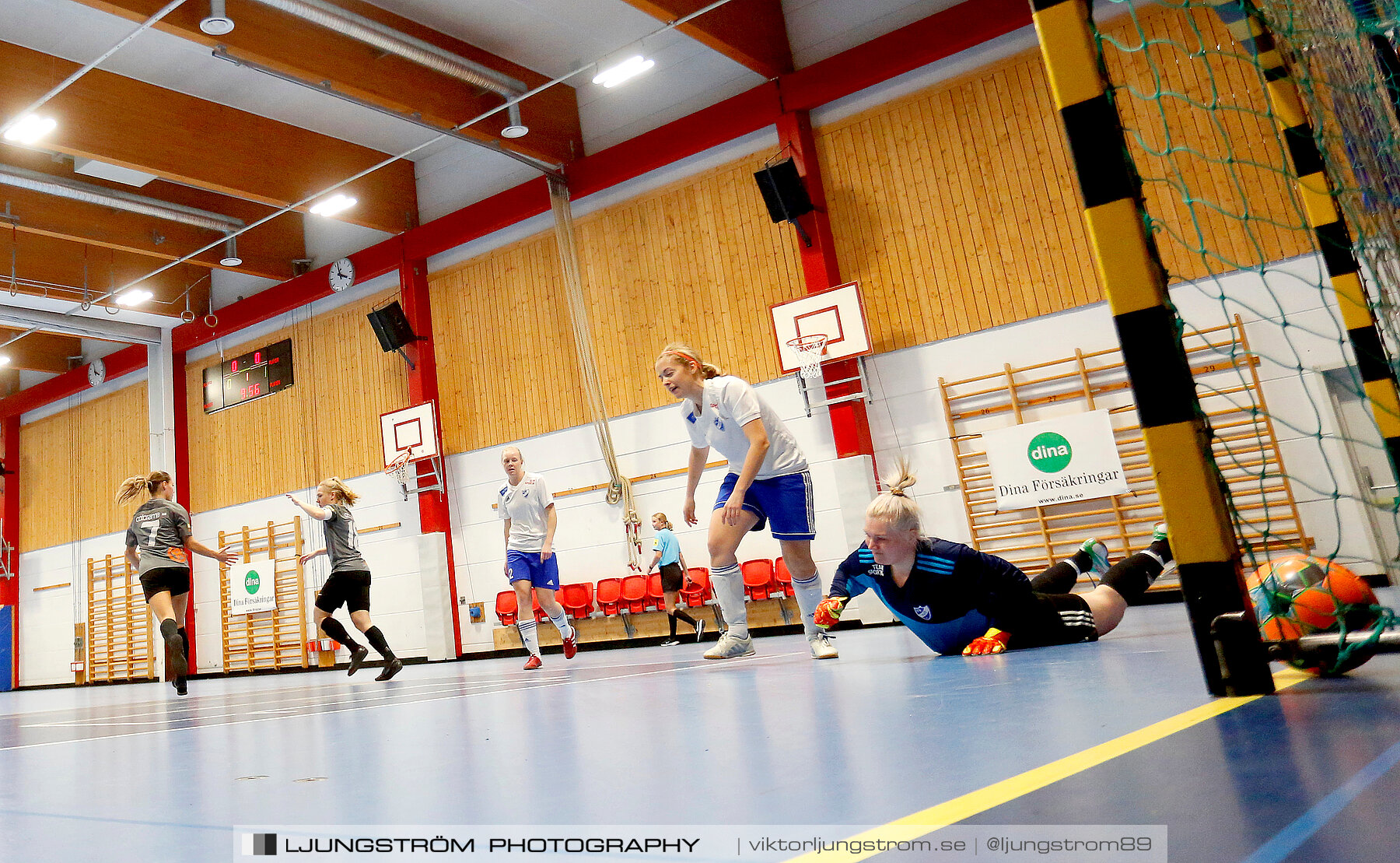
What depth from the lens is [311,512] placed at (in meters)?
6.89

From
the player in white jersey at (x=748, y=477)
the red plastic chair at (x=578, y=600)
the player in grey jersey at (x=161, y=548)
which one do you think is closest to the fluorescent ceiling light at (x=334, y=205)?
the player in grey jersey at (x=161, y=548)

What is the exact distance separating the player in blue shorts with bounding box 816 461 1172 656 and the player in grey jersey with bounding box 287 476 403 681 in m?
4.71

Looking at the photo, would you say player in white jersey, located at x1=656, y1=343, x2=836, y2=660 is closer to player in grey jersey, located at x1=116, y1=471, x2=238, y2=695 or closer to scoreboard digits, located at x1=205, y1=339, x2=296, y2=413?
player in grey jersey, located at x1=116, y1=471, x2=238, y2=695

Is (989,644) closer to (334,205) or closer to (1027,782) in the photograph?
(1027,782)

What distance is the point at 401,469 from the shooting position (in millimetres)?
12562

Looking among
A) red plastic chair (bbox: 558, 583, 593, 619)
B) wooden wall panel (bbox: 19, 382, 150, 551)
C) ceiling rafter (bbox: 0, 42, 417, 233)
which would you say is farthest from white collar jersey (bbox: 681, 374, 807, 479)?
wooden wall panel (bbox: 19, 382, 150, 551)

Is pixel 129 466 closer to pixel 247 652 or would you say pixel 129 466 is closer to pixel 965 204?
pixel 247 652

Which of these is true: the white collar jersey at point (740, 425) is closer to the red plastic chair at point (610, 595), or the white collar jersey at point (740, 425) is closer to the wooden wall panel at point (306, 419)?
the red plastic chair at point (610, 595)

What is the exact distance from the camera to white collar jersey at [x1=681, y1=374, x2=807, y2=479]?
4.40m

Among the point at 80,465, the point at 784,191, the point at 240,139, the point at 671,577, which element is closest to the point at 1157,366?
the point at 784,191

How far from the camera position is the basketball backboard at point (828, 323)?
9289 mm

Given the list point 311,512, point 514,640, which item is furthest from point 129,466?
point 311,512

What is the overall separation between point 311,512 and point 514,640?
524 centimetres

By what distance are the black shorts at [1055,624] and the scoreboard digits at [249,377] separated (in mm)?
13547
